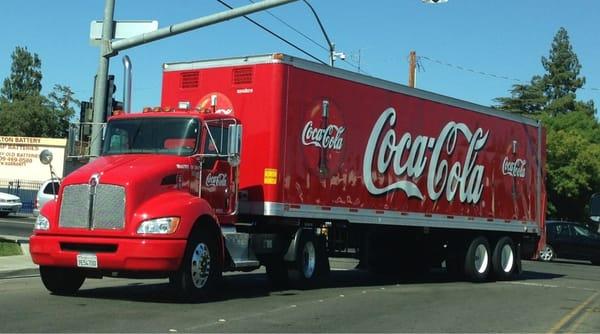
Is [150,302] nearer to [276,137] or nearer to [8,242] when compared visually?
[276,137]

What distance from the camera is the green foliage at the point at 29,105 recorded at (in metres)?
70.4

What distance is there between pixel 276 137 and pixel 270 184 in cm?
76

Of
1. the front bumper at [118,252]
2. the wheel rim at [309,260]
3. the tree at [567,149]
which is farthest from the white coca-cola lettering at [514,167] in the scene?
the tree at [567,149]

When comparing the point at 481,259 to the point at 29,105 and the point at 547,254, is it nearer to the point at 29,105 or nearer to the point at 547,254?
the point at 547,254

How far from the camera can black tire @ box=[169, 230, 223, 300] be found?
399 inches

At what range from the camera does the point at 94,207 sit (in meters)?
9.99

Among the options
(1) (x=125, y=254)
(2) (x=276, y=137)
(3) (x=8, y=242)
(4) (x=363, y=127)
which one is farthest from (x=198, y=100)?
(3) (x=8, y=242)

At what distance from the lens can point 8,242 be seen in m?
17.5

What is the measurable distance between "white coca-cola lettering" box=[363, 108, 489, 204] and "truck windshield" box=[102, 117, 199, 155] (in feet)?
12.9

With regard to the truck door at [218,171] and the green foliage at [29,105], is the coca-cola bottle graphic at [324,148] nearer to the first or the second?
the truck door at [218,171]

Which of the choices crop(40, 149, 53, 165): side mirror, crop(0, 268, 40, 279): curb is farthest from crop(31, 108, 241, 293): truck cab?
crop(0, 268, 40, 279): curb

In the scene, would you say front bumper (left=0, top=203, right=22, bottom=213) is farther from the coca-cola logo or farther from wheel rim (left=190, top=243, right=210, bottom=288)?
wheel rim (left=190, top=243, right=210, bottom=288)

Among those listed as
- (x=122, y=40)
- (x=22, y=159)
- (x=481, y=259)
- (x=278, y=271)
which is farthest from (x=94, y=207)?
(x=22, y=159)

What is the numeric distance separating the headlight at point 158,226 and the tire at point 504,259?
31.3 ft
